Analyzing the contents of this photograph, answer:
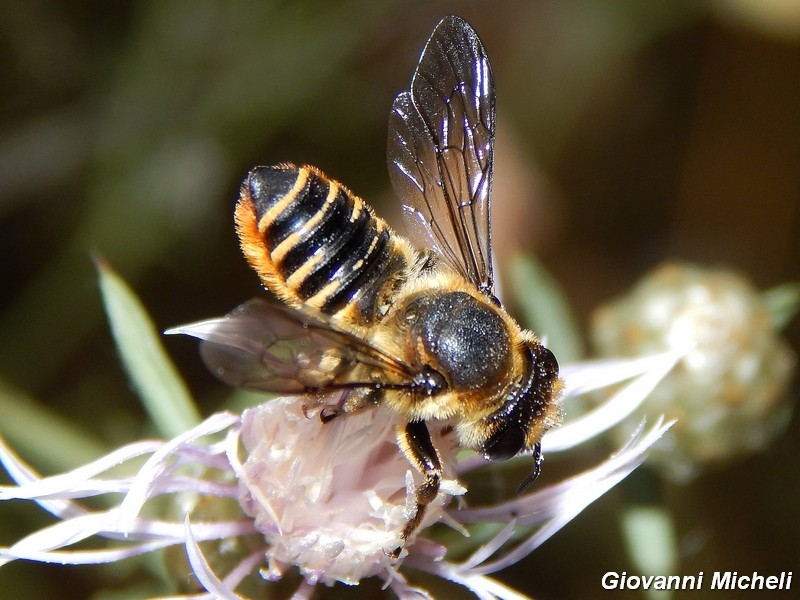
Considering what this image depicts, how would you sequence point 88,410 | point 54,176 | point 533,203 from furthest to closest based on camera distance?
point 533,203
point 54,176
point 88,410

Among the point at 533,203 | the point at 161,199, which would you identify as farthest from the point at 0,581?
the point at 533,203

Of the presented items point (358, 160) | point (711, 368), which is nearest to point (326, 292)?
point (711, 368)

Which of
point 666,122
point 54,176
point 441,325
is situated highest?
point 666,122

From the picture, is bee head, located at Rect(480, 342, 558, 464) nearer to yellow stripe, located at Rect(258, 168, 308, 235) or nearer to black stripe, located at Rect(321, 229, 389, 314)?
black stripe, located at Rect(321, 229, 389, 314)

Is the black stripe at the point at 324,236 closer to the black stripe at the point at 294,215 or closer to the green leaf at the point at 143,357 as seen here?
the black stripe at the point at 294,215

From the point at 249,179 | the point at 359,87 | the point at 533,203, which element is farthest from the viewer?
the point at 533,203

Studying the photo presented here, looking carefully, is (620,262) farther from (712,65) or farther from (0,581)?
(0,581)

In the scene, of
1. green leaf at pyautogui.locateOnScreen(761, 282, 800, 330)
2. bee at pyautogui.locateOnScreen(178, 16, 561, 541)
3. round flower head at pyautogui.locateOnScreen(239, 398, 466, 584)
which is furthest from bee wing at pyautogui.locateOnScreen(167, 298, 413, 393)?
green leaf at pyautogui.locateOnScreen(761, 282, 800, 330)
